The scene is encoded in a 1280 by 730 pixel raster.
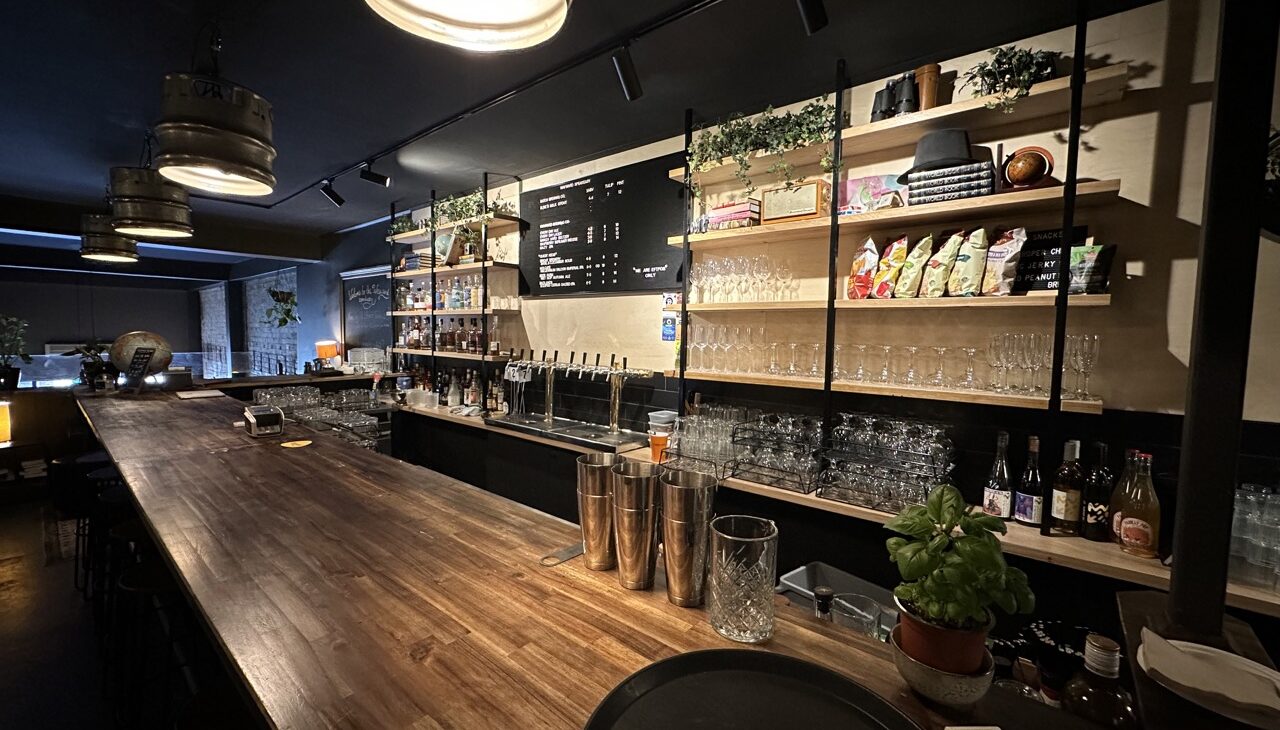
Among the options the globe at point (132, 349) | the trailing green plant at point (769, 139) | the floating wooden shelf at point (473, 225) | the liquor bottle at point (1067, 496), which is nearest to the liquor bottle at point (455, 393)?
the floating wooden shelf at point (473, 225)

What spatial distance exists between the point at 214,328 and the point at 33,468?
7.56 m

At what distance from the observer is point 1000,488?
6.92 ft

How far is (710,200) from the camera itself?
3.28 meters

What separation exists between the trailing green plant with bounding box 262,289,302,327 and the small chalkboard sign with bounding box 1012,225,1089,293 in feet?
23.0

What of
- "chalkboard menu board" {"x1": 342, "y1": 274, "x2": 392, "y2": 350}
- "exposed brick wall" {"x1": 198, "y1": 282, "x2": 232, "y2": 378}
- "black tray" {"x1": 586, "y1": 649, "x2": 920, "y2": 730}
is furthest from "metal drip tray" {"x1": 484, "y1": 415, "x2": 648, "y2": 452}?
"exposed brick wall" {"x1": 198, "y1": 282, "x2": 232, "y2": 378}

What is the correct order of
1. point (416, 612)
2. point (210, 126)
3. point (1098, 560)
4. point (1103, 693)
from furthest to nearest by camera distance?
1. point (1098, 560)
2. point (210, 126)
3. point (416, 612)
4. point (1103, 693)

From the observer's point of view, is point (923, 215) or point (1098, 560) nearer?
point (1098, 560)

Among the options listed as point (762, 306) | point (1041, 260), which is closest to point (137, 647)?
point (762, 306)

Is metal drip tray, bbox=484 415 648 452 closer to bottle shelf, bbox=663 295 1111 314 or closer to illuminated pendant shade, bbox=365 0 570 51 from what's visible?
bottle shelf, bbox=663 295 1111 314

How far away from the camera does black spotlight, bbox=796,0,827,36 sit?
1.76m

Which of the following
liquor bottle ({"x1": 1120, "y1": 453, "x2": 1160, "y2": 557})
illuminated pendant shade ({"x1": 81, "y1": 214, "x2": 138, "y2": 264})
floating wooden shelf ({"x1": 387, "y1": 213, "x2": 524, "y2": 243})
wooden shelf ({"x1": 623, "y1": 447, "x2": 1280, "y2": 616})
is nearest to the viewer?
wooden shelf ({"x1": 623, "y1": 447, "x2": 1280, "y2": 616})

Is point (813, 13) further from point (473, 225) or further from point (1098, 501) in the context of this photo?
point (473, 225)

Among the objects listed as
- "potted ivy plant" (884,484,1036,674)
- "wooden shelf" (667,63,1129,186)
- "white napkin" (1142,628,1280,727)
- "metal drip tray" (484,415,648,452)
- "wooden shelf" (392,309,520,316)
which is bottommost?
"metal drip tray" (484,415,648,452)

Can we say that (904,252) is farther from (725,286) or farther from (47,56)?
(47,56)
